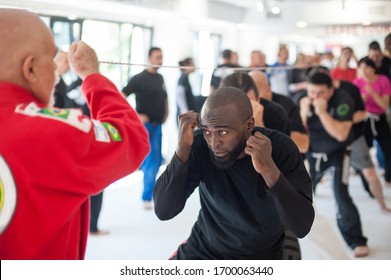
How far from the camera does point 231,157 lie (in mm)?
1141

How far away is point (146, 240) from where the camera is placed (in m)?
2.18

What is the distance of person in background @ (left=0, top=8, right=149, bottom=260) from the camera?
727mm

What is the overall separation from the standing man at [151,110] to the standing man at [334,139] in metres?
0.93

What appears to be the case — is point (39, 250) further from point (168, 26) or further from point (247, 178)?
point (168, 26)

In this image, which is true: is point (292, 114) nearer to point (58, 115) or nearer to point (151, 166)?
point (151, 166)

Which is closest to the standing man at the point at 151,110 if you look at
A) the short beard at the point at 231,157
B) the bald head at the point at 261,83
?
the bald head at the point at 261,83

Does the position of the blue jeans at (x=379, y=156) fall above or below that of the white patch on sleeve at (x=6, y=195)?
below

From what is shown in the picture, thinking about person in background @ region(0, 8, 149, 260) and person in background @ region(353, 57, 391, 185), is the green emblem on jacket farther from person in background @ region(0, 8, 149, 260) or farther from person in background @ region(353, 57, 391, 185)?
person in background @ region(353, 57, 391, 185)

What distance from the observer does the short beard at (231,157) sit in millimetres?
1130

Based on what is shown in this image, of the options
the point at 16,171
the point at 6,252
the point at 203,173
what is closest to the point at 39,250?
Answer: the point at 6,252

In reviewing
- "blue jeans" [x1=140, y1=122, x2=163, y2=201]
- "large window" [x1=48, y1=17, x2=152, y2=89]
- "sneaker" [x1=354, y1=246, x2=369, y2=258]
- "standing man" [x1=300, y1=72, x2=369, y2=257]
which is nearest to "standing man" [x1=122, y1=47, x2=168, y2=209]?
"blue jeans" [x1=140, y1=122, x2=163, y2=201]

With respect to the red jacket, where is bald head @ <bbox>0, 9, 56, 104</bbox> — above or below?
above

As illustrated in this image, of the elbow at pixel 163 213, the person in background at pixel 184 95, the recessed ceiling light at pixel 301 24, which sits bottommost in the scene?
the elbow at pixel 163 213

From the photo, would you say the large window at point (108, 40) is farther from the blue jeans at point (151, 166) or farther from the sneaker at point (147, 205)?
the sneaker at point (147, 205)
